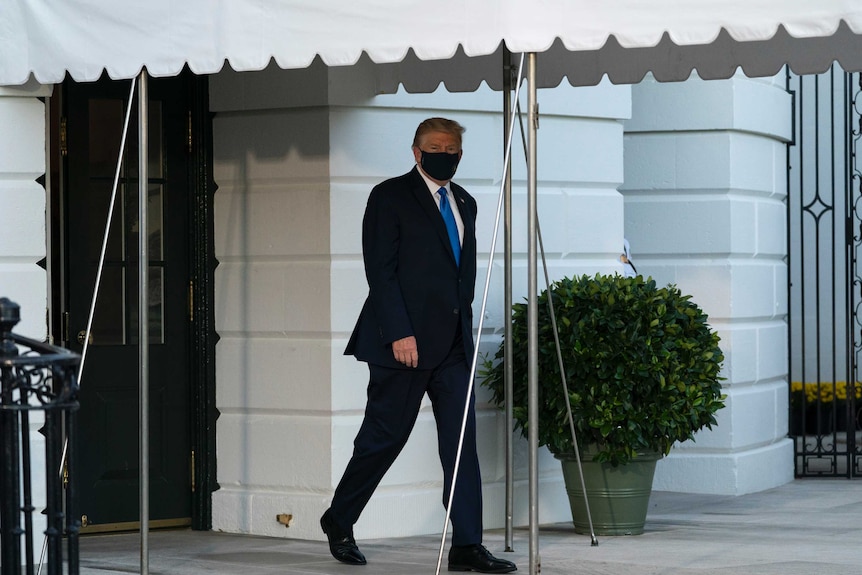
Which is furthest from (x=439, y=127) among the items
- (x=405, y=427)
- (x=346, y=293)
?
(x=346, y=293)

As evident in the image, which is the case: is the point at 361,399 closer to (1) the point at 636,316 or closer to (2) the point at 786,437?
(1) the point at 636,316

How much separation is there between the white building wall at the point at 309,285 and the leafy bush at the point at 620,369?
23.7 inches

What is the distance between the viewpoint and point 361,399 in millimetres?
7578

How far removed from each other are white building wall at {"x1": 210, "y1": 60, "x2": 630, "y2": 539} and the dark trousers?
102 centimetres

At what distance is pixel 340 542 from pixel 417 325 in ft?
3.42

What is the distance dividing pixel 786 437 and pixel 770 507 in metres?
1.57

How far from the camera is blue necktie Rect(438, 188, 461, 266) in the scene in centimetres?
651

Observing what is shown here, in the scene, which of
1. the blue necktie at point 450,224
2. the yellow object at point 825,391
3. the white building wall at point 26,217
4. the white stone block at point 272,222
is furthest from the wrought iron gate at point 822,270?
the white building wall at point 26,217

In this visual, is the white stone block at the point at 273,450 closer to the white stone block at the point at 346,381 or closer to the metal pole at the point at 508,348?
the white stone block at the point at 346,381

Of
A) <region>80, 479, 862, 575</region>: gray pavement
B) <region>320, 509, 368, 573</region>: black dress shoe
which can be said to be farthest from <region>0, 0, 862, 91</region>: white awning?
<region>80, 479, 862, 575</region>: gray pavement

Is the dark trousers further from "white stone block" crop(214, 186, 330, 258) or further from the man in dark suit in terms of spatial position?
"white stone block" crop(214, 186, 330, 258)

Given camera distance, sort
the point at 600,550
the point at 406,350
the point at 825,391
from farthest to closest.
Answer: the point at 825,391, the point at 600,550, the point at 406,350

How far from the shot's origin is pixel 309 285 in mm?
7582

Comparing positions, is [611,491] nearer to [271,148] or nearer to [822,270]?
[271,148]
